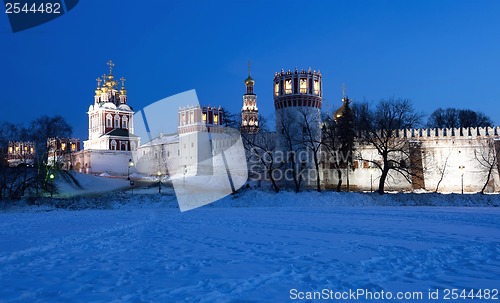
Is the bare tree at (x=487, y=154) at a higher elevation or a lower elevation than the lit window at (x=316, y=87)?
lower

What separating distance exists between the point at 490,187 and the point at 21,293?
4414 centimetres

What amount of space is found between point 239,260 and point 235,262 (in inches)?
9.2

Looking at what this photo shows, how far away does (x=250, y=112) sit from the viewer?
78.4m

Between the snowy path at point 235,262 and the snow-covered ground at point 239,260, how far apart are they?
0.07ft

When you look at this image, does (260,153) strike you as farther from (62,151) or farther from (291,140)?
(62,151)

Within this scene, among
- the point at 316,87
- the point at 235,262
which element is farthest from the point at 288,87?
the point at 235,262

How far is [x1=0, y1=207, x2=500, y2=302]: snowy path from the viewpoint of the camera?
7000 mm

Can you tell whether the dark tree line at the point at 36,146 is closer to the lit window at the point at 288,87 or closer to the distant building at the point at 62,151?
the distant building at the point at 62,151

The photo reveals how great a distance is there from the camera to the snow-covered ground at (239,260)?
699 cm

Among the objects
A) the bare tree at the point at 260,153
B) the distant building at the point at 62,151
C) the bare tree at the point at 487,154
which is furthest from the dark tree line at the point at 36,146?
the bare tree at the point at 487,154

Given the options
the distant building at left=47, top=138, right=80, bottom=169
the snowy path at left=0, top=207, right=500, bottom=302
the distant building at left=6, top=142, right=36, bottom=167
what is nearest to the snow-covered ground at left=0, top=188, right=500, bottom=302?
the snowy path at left=0, top=207, right=500, bottom=302

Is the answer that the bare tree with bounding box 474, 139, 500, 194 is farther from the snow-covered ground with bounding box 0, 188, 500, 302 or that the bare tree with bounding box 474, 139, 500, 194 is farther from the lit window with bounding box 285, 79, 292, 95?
the snow-covered ground with bounding box 0, 188, 500, 302

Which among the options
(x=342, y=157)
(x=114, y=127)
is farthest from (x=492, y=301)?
(x=114, y=127)

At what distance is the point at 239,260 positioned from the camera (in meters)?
9.41
